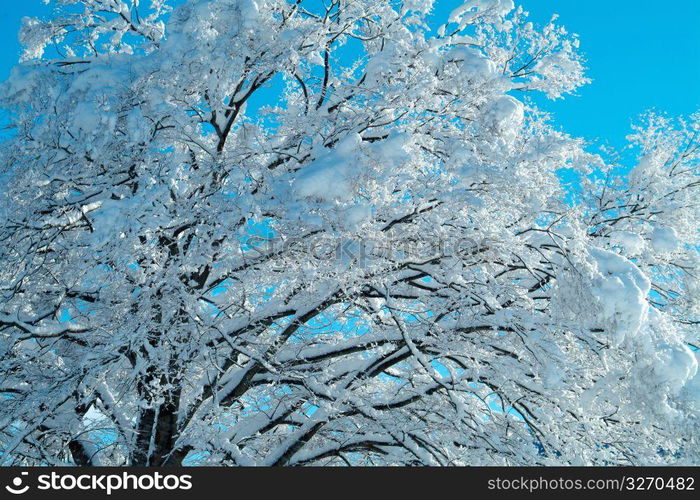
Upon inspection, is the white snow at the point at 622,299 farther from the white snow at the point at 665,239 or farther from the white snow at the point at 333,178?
the white snow at the point at 333,178

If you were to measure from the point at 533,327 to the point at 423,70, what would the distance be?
3058 millimetres

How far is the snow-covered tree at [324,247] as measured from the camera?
15.2ft

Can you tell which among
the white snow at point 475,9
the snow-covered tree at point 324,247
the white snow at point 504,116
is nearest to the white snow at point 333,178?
the snow-covered tree at point 324,247

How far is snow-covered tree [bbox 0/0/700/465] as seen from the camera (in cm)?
463

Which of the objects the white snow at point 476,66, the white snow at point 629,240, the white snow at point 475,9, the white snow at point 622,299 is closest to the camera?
the white snow at point 622,299

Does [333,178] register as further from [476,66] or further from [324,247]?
[476,66]

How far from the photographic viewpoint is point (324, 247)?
5160 millimetres

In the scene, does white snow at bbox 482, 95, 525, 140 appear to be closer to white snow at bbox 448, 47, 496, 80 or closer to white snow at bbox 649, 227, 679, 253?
white snow at bbox 448, 47, 496, 80

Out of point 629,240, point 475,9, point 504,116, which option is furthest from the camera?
point 475,9

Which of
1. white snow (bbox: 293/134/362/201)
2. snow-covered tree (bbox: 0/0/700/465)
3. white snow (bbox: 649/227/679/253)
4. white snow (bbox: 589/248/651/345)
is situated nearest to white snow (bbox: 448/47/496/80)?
snow-covered tree (bbox: 0/0/700/465)

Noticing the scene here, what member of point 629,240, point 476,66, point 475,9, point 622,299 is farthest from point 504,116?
point 475,9

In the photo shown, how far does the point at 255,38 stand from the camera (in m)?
5.50

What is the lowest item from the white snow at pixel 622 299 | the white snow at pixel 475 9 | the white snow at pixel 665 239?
the white snow at pixel 622 299

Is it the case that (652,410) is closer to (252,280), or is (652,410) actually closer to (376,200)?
(376,200)
